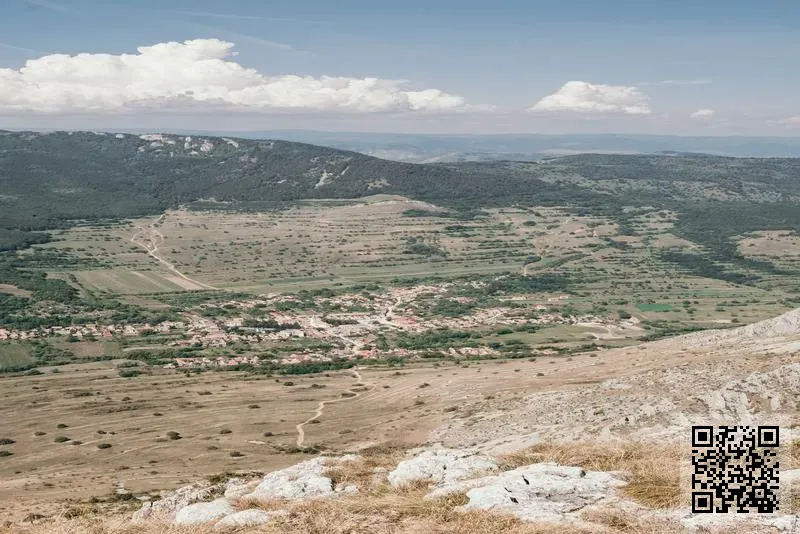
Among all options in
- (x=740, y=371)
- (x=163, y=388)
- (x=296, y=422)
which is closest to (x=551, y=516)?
(x=740, y=371)

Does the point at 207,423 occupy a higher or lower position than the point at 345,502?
lower

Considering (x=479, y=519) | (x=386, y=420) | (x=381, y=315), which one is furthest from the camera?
(x=381, y=315)

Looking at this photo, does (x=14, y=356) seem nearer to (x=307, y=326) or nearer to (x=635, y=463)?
(x=307, y=326)

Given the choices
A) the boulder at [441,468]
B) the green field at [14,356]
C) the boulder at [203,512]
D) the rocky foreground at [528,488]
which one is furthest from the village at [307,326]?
the boulder at [203,512]

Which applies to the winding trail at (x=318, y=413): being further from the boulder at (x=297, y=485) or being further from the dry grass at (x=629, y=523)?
the dry grass at (x=629, y=523)


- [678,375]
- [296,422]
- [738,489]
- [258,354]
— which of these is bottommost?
[258,354]

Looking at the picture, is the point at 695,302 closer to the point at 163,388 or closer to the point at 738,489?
the point at 163,388
